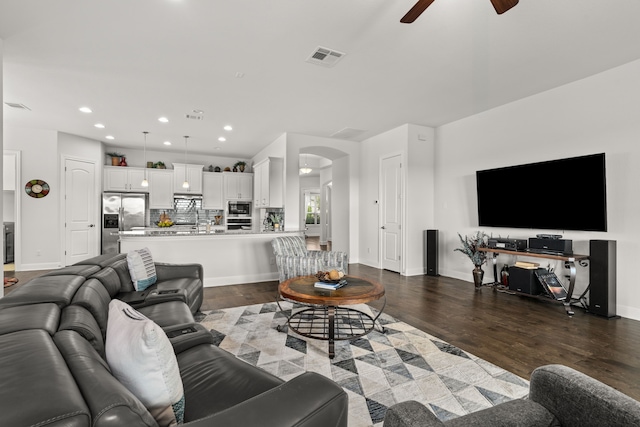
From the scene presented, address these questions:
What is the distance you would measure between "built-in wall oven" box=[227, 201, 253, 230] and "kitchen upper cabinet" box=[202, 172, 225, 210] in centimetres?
31

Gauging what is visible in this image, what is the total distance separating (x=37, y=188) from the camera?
20.2 feet

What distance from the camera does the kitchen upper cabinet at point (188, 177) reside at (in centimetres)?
814

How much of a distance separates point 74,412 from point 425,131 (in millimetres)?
6214

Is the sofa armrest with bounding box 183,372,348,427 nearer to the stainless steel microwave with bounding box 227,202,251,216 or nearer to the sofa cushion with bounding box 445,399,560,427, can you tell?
the sofa cushion with bounding box 445,399,560,427

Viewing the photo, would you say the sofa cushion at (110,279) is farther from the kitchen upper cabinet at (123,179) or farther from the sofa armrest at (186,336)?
the kitchen upper cabinet at (123,179)

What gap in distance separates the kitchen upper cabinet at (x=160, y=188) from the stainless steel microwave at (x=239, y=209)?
1552mm

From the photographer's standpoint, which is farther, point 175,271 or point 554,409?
point 175,271

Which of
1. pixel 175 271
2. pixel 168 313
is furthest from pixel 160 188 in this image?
pixel 168 313

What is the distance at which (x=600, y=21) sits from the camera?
2764 millimetres

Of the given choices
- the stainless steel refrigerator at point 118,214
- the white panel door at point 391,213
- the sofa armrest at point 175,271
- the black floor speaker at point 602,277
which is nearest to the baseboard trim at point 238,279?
the sofa armrest at point 175,271

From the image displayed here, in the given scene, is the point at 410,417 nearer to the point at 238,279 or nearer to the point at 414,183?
the point at 238,279

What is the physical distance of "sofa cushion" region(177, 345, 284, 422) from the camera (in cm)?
119

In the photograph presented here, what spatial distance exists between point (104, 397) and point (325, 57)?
343cm

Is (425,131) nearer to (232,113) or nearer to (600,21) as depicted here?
(600,21)
